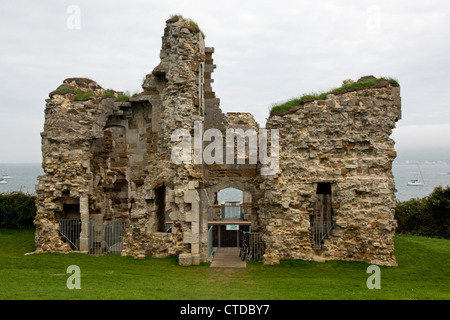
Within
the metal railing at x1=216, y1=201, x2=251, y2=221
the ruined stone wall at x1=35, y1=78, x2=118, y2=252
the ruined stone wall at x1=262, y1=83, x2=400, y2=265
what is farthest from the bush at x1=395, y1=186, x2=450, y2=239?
the ruined stone wall at x1=35, y1=78, x2=118, y2=252

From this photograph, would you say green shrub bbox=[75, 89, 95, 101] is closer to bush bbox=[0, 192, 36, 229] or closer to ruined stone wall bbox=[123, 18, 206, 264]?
ruined stone wall bbox=[123, 18, 206, 264]

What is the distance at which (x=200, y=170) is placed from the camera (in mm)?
15969

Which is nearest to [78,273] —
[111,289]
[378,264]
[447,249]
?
[111,289]

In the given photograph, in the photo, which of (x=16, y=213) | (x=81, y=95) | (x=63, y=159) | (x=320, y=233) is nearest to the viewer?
(x=320, y=233)

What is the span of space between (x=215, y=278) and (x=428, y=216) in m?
15.4

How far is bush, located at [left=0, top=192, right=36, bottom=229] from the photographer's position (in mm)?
21234

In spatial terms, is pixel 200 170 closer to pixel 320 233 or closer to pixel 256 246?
pixel 256 246

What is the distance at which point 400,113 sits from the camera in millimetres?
15328

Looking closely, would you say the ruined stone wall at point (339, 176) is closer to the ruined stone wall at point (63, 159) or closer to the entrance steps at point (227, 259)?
the entrance steps at point (227, 259)

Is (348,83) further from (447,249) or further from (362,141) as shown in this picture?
(447,249)

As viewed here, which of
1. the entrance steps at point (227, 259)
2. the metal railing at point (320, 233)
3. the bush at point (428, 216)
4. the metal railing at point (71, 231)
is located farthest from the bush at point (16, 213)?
the bush at point (428, 216)

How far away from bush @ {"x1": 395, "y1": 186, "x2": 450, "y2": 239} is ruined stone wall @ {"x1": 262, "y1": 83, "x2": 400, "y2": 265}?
935 centimetres

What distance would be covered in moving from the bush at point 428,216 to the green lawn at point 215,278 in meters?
5.07

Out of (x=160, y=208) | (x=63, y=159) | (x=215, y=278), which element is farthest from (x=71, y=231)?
(x=215, y=278)
